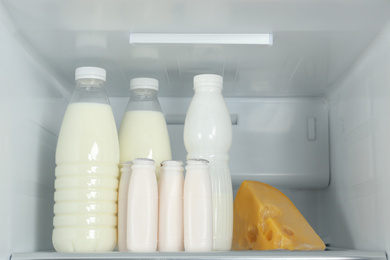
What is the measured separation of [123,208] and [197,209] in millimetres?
158

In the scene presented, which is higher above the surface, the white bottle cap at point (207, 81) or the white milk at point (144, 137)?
the white bottle cap at point (207, 81)

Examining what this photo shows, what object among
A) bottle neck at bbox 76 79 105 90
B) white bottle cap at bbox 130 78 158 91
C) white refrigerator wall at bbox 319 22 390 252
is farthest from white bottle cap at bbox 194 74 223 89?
white refrigerator wall at bbox 319 22 390 252

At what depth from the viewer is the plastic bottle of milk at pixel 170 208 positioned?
996 millimetres

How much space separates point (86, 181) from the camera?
1.02 m

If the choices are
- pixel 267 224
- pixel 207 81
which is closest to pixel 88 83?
pixel 207 81

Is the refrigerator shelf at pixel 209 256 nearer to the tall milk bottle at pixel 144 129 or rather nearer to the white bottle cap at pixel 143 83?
the tall milk bottle at pixel 144 129

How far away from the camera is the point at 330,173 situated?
143 cm

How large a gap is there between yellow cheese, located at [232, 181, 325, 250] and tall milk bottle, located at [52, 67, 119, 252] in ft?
0.98

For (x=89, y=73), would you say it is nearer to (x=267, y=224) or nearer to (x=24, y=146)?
(x=24, y=146)

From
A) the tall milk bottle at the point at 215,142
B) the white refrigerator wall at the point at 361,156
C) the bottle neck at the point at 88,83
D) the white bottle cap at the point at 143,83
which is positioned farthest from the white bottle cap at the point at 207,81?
the white refrigerator wall at the point at 361,156

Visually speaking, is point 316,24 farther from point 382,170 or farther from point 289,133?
point 289,133

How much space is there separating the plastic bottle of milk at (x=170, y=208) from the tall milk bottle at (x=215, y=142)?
8 cm

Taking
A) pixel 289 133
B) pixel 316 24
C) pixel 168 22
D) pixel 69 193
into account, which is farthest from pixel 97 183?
pixel 289 133

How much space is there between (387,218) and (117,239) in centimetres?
54
